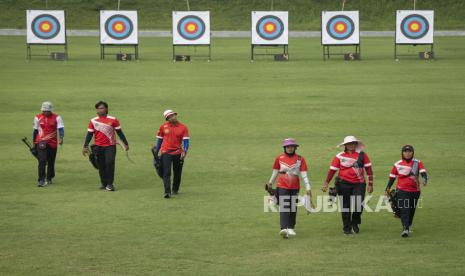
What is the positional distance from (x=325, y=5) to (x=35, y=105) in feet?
146

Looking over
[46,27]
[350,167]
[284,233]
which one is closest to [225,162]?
[350,167]

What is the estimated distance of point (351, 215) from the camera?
1706 cm

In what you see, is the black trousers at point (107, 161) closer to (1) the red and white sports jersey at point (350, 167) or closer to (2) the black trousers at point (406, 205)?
(1) the red and white sports jersey at point (350, 167)

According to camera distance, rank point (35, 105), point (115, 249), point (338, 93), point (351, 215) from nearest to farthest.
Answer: point (115, 249) < point (351, 215) < point (35, 105) < point (338, 93)

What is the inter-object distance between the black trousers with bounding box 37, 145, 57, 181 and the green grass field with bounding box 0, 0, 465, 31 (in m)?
45.4

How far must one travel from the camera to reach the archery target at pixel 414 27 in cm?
5150

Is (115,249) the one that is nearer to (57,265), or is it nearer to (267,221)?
(57,265)

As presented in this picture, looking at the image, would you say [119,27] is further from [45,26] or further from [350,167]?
[350,167]

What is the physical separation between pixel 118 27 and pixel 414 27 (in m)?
16.5

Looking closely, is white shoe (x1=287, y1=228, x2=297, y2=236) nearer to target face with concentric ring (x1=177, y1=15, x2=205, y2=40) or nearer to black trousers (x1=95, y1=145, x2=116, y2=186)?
black trousers (x1=95, y1=145, x2=116, y2=186)

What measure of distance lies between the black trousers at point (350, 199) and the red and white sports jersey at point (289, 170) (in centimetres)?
79

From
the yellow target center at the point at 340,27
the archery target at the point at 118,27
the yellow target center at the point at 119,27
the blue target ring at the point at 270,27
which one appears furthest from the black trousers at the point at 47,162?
the yellow target center at the point at 340,27

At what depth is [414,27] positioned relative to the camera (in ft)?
172

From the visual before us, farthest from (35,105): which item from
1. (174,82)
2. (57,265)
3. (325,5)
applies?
(325,5)
